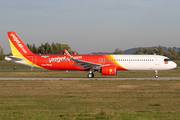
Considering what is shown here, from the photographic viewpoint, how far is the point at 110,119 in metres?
10.8

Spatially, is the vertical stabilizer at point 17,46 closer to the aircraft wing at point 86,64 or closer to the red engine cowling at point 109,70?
the aircraft wing at point 86,64

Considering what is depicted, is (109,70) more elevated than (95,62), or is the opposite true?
(95,62)

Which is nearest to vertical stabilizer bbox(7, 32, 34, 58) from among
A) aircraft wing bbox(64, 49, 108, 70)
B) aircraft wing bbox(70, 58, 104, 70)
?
aircraft wing bbox(64, 49, 108, 70)

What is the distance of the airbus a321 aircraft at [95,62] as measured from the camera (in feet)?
118

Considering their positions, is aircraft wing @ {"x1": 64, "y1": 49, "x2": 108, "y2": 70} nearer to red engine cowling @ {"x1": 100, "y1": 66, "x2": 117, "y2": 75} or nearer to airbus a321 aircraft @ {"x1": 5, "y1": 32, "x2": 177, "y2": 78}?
airbus a321 aircraft @ {"x1": 5, "y1": 32, "x2": 177, "y2": 78}

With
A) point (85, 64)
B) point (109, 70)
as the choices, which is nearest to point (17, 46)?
point (85, 64)

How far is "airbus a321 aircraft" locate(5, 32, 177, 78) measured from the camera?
118 ft

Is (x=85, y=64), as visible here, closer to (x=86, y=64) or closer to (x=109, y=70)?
(x=86, y=64)

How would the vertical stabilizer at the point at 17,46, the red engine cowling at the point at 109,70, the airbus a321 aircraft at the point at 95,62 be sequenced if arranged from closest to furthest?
the red engine cowling at the point at 109,70 < the airbus a321 aircraft at the point at 95,62 < the vertical stabilizer at the point at 17,46

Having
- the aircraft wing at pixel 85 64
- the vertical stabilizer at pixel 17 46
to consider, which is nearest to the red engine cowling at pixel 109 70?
the aircraft wing at pixel 85 64

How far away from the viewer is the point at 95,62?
36656 millimetres

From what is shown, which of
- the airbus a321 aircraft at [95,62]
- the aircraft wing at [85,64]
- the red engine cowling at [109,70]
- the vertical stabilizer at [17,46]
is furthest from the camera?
the vertical stabilizer at [17,46]

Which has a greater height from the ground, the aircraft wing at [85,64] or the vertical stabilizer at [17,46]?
the vertical stabilizer at [17,46]

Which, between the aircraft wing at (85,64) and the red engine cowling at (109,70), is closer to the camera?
the red engine cowling at (109,70)
